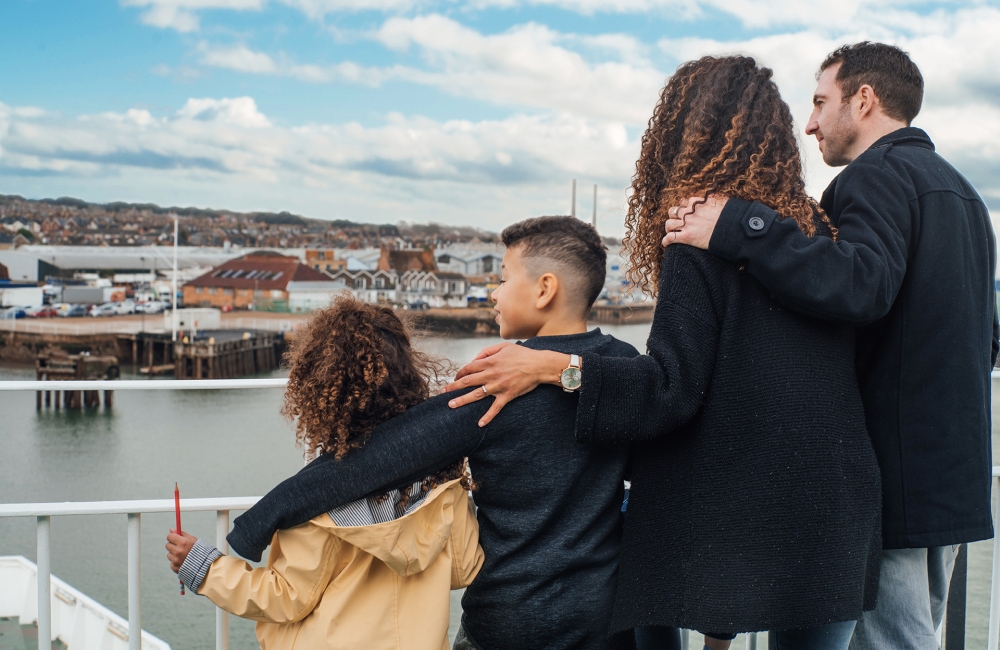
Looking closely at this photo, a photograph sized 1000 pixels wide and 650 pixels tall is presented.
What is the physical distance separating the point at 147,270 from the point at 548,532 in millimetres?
52046

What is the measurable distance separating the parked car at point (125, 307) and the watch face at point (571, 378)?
45708mm

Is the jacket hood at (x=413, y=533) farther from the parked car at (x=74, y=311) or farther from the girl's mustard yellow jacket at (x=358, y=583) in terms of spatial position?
the parked car at (x=74, y=311)

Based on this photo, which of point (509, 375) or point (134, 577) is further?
point (134, 577)

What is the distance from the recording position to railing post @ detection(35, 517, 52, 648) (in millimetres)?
1521

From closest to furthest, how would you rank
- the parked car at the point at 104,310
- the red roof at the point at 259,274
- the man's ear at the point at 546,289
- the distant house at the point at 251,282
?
the man's ear at the point at 546,289
the parked car at the point at 104,310
the distant house at the point at 251,282
the red roof at the point at 259,274

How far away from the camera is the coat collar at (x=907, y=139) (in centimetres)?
124

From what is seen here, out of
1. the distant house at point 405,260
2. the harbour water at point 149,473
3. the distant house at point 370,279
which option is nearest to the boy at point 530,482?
the harbour water at point 149,473

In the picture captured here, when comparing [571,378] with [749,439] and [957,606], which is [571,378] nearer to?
[749,439]

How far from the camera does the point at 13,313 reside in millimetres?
42094

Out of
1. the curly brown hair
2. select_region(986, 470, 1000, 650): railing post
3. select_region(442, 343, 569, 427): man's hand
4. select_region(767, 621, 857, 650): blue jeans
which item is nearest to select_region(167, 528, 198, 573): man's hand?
select_region(442, 343, 569, 427): man's hand

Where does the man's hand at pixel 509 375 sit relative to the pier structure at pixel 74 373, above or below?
above

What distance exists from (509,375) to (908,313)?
0.61 metres

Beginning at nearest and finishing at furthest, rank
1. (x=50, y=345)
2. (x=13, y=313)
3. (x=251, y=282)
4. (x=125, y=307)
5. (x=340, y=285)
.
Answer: (x=50, y=345)
(x=13, y=313)
(x=125, y=307)
(x=340, y=285)
(x=251, y=282)

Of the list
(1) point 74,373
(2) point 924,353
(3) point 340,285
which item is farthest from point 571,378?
(3) point 340,285
